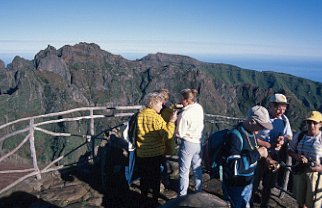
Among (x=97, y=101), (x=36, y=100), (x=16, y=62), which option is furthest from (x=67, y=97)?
(x=16, y=62)

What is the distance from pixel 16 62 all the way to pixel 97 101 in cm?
3904

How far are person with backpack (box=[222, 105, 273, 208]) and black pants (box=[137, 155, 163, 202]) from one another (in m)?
2.08

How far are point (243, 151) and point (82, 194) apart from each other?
4.79 metres

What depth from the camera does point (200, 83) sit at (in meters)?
167

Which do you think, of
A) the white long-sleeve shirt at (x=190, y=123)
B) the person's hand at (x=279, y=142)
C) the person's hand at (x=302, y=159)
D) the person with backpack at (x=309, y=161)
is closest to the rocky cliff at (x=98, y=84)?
the white long-sleeve shirt at (x=190, y=123)

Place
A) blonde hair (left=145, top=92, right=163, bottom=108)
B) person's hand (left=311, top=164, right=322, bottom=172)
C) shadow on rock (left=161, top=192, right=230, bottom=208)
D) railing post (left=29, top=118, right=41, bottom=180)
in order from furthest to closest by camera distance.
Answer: railing post (left=29, top=118, right=41, bottom=180)
blonde hair (left=145, top=92, right=163, bottom=108)
person's hand (left=311, top=164, right=322, bottom=172)
shadow on rock (left=161, top=192, right=230, bottom=208)

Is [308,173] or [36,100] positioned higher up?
[308,173]

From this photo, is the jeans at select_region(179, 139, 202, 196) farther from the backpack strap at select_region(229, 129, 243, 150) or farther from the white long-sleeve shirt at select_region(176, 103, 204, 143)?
the backpack strap at select_region(229, 129, 243, 150)

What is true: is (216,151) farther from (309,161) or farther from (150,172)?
(150,172)

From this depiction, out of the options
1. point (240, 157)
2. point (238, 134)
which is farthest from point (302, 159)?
point (238, 134)

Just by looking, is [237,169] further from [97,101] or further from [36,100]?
[97,101]

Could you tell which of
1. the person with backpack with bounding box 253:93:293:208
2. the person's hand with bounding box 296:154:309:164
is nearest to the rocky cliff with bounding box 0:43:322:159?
the person with backpack with bounding box 253:93:293:208

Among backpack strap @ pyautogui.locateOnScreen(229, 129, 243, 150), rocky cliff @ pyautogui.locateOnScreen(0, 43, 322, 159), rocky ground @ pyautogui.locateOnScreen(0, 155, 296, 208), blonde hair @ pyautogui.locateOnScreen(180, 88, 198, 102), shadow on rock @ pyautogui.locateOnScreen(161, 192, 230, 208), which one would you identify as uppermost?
blonde hair @ pyautogui.locateOnScreen(180, 88, 198, 102)

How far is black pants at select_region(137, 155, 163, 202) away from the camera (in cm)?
654
